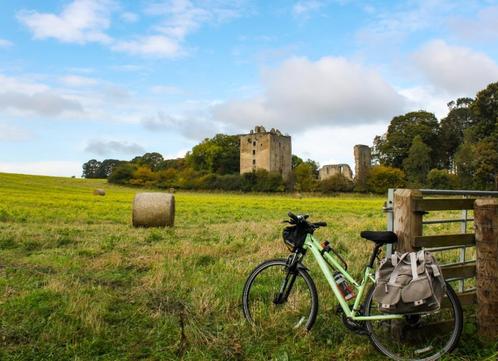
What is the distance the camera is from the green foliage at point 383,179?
76625 mm

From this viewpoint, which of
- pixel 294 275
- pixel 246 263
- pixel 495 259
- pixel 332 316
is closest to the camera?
pixel 495 259

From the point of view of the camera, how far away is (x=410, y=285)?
15.2ft

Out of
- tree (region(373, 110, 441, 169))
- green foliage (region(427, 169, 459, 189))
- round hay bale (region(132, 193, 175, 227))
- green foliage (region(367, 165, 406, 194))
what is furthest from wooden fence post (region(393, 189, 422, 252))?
tree (region(373, 110, 441, 169))

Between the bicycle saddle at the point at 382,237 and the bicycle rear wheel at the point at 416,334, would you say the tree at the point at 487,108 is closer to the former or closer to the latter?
the bicycle rear wheel at the point at 416,334

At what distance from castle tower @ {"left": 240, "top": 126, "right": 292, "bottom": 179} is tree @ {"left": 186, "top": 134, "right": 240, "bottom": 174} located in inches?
286

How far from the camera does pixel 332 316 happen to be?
6141 mm

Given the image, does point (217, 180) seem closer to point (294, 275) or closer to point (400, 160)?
point (400, 160)

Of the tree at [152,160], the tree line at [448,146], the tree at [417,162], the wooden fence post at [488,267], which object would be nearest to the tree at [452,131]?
the tree line at [448,146]

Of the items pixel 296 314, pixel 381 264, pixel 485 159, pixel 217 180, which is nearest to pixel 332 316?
pixel 296 314

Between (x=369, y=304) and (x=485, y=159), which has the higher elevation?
(x=485, y=159)

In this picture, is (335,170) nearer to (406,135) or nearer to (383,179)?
(406,135)

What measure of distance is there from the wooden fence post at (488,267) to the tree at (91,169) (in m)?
143

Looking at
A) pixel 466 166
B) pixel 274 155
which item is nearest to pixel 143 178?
pixel 274 155

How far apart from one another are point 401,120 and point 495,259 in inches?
3541
